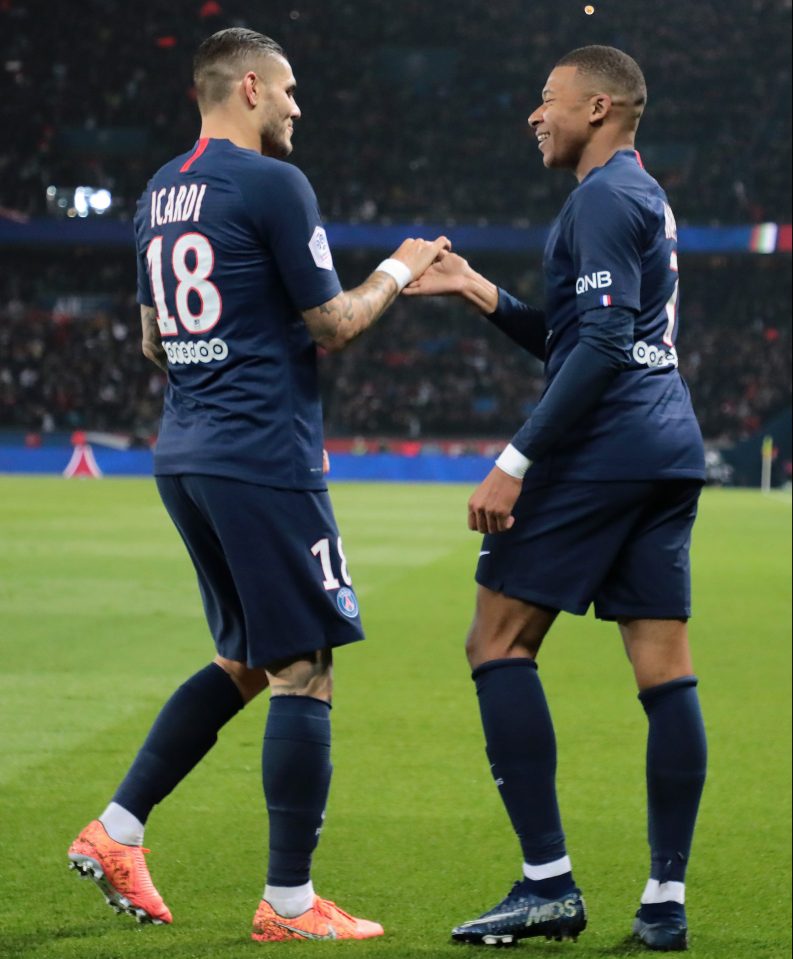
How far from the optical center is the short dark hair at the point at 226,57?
287cm

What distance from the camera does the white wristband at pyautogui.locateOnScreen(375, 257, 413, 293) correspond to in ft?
10.1

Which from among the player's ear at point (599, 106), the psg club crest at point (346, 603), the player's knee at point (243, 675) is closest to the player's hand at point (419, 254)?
the player's ear at point (599, 106)

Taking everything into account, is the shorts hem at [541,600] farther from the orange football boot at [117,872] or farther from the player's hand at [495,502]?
the orange football boot at [117,872]

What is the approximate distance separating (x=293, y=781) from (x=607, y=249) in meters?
1.27

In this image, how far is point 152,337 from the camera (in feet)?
10.3

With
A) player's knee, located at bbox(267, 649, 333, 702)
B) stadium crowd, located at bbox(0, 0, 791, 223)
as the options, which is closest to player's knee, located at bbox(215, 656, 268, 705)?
player's knee, located at bbox(267, 649, 333, 702)

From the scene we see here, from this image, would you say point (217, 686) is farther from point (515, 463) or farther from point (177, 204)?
point (177, 204)

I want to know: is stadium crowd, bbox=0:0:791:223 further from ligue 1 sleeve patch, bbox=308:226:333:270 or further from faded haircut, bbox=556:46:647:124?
ligue 1 sleeve patch, bbox=308:226:333:270

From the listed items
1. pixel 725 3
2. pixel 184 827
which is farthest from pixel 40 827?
pixel 725 3

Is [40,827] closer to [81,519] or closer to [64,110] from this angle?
[81,519]

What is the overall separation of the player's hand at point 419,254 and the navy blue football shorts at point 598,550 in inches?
20.9

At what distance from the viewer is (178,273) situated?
2867 mm

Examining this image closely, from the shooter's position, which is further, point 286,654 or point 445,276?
point 445,276

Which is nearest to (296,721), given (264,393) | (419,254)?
(264,393)
